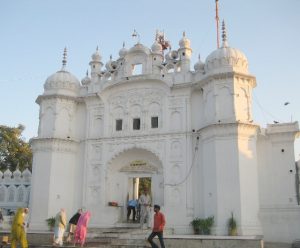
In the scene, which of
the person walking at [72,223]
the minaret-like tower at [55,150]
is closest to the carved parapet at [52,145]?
the minaret-like tower at [55,150]

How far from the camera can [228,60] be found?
15.8 m

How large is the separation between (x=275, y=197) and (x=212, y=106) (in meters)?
4.43

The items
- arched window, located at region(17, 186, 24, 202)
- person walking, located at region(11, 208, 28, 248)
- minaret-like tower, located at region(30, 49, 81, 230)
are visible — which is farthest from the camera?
arched window, located at region(17, 186, 24, 202)

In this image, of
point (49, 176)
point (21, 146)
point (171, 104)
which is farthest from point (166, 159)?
point (21, 146)

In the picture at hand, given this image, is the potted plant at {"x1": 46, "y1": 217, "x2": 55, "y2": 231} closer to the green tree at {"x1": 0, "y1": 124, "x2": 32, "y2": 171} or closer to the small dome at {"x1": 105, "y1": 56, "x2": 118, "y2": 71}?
the small dome at {"x1": 105, "y1": 56, "x2": 118, "y2": 71}

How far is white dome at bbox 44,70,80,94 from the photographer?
1856cm

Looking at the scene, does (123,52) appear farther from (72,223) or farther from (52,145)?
(72,223)

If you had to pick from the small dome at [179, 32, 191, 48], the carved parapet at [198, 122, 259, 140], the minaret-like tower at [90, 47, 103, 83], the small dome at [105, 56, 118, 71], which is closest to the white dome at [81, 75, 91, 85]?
the minaret-like tower at [90, 47, 103, 83]

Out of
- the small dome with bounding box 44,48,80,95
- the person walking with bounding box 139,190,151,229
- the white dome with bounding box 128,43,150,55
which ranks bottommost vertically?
the person walking with bounding box 139,190,151,229

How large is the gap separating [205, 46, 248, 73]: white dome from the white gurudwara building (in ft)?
0.14

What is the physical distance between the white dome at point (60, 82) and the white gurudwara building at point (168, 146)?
5cm

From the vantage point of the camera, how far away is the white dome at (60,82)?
18562 millimetres

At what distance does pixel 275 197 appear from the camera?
15570 millimetres

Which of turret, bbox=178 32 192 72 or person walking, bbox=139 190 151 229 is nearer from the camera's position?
person walking, bbox=139 190 151 229
